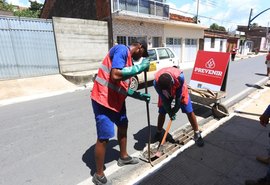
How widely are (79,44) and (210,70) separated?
8.08 m

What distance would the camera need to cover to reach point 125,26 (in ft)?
43.7

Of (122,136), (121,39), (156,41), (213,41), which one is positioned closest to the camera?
(122,136)

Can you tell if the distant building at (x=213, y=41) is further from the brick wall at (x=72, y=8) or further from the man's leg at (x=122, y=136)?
the man's leg at (x=122, y=136)

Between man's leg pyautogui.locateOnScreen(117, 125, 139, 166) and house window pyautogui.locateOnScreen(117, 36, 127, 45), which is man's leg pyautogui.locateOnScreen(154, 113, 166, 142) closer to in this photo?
man's leg pyautogui.locateOnScreen(117, 125, 139, 166)

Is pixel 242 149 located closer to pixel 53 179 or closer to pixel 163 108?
pixel 163 108

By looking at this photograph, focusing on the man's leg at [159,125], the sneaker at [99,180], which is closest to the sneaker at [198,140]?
the man's leg at [159,125]

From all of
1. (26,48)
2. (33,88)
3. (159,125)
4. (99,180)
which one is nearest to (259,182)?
(159,125)

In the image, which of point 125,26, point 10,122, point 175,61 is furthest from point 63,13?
point 10,122

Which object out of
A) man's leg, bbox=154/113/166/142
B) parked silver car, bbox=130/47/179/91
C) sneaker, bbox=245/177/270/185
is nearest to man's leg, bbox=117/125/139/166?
man's leg, bbox=154/113/166/142

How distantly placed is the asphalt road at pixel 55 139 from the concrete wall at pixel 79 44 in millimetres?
4466

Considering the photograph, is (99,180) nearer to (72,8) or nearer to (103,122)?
(103,122)

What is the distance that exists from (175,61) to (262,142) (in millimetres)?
6600

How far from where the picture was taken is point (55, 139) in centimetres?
394

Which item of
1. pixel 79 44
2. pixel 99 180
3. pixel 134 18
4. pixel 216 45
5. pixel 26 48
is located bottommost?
pixel 99 180
